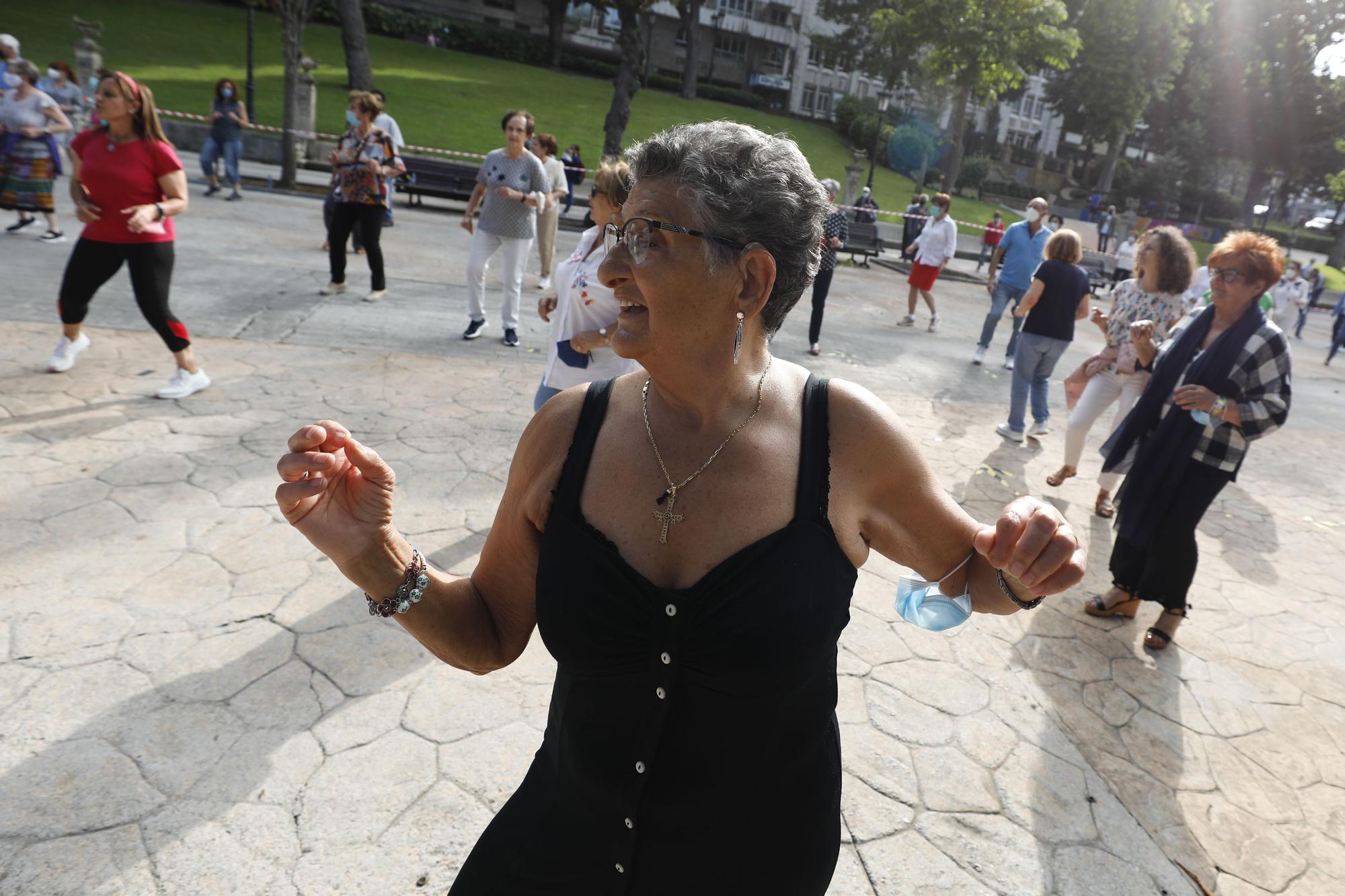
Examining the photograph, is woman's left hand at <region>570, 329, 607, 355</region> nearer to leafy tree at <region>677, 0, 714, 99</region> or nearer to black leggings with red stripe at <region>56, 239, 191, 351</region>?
black leggings with red stripe at <region>56, 239, 191, 351</region>

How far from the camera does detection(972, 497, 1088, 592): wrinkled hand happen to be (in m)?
1.41

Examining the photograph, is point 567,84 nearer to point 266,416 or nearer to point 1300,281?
point 1300,281

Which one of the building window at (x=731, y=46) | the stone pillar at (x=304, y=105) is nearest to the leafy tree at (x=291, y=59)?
the stone pillar at (x=304, y=105)

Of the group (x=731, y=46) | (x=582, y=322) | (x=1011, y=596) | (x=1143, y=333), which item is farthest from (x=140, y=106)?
(x=731, y=46)

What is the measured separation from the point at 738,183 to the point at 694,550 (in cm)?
69

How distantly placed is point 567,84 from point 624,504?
1943 inches

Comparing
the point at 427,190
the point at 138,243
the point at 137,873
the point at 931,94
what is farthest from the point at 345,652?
the point at 931,94

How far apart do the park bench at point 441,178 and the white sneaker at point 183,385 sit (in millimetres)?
13187

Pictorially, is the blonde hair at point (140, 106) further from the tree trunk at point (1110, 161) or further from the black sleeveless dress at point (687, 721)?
the tree trunk at point (1110, 161)

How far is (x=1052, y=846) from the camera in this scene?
2.95 m

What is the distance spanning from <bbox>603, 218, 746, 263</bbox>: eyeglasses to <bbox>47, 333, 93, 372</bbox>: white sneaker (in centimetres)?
621

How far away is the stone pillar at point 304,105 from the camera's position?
19109 millimetres

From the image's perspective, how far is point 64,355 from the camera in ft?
19.8

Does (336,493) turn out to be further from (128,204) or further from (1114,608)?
(128,204)
